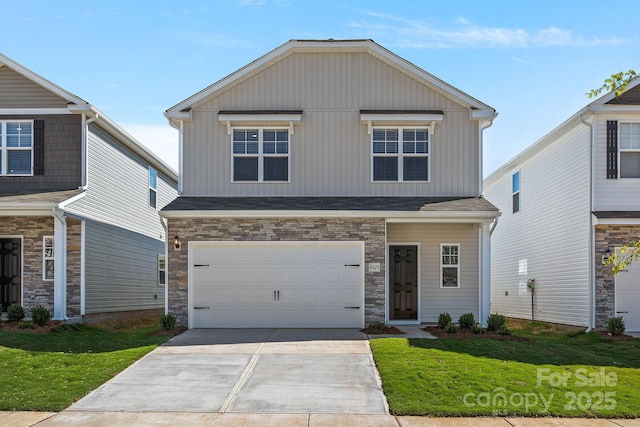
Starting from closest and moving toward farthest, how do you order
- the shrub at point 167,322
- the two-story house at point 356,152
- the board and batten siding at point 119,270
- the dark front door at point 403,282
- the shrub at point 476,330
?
the shrub at point 476,330 < the shrub at point 167,322 < the two-story house at point 356,152 < the dark front door at point 403,282 < the board and batten siding at point 119,270

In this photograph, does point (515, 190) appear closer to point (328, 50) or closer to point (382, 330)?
point (328, 50)

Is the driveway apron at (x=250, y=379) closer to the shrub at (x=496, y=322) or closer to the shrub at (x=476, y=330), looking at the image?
the shrub at (x=476, y=330)

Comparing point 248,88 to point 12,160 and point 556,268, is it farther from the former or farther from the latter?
point 556,268

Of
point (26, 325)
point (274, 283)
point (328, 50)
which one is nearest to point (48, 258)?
point (26, 325)

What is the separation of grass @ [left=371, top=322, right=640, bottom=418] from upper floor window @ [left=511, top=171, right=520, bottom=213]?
368 inches

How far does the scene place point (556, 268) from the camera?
19.8 m

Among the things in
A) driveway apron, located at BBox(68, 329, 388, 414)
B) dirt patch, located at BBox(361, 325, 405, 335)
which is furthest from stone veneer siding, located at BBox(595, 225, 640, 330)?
driveway apron, located at BBox(68, 329, 388, 414)

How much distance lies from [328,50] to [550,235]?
28.6 feet

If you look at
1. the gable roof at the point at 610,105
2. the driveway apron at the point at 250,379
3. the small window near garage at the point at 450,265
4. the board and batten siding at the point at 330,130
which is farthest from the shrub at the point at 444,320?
the gable roof at the point at 610,105

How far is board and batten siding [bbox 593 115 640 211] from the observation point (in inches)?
682

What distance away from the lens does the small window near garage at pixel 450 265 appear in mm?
18125

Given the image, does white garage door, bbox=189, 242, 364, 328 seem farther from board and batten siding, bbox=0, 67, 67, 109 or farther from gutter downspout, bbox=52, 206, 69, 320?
board and batten siding, bbox=0, 67, 67, 109

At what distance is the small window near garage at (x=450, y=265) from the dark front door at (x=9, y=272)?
11.4 m

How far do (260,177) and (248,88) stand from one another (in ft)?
8.26
